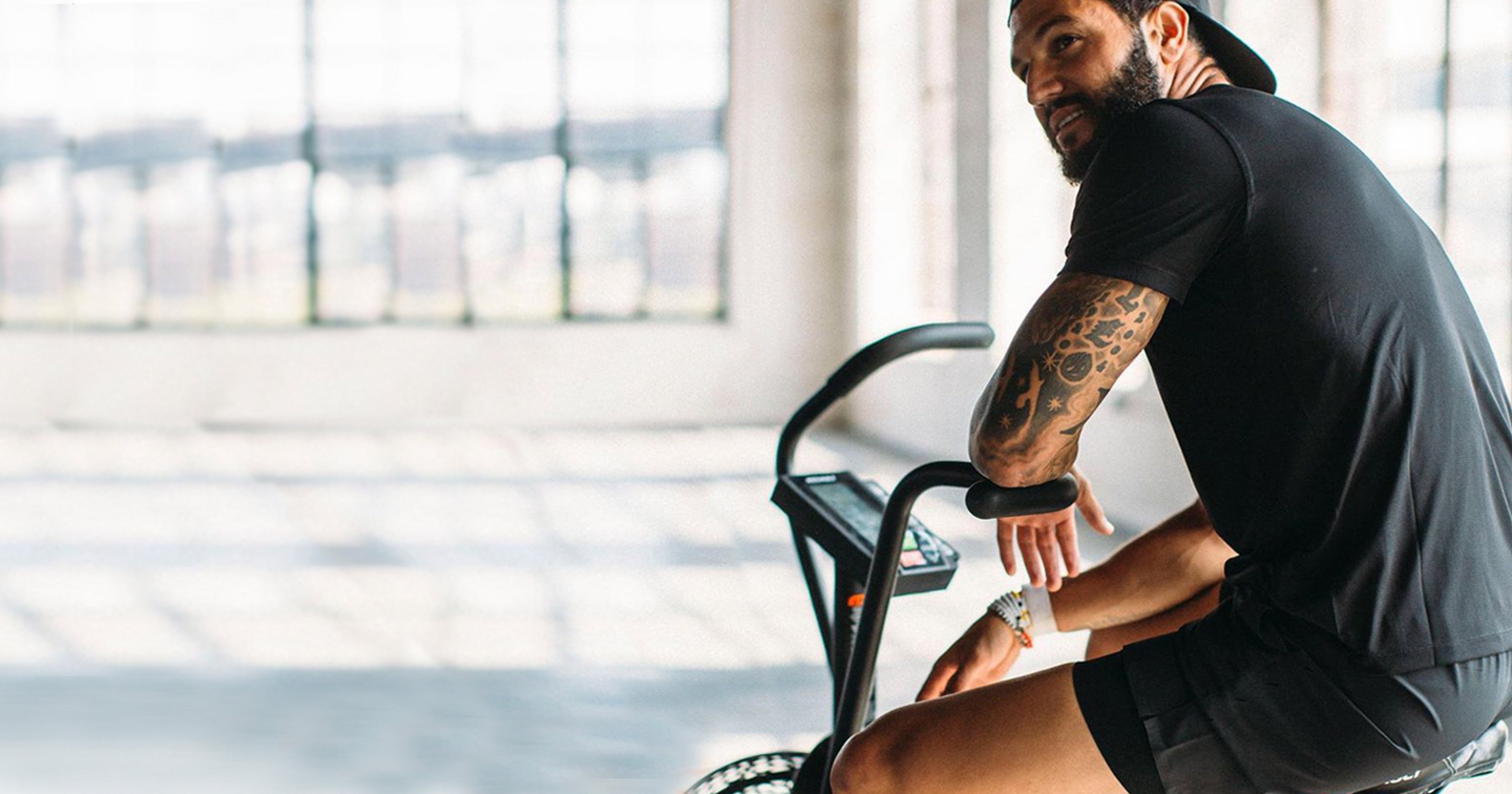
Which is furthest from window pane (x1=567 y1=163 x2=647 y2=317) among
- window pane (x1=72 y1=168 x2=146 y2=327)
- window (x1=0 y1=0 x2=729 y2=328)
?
window pane (x1=72 y1=168 x2=146 y2=327)

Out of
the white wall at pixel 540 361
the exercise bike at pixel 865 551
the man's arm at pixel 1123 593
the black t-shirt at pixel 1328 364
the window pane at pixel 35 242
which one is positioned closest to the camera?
the black t-shirt at pixel 1328 364

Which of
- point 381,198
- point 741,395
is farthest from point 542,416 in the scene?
point 381,198

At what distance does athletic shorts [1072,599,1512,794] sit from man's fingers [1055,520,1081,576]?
21cm

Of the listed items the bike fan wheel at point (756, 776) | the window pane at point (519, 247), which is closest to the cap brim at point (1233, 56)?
the bike fan wheel at point (756, 776)

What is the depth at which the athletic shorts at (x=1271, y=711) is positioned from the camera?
889 millimetres

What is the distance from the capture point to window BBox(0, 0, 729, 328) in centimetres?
1084

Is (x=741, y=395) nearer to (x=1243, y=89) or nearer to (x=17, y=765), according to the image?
(x=17, y=765)

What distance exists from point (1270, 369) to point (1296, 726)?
0.27 metres

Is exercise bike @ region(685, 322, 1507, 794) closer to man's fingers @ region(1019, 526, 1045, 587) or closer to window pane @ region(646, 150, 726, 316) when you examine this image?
man's fingers @ region(1019, 526, 1045, 587)

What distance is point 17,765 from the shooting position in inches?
93.2

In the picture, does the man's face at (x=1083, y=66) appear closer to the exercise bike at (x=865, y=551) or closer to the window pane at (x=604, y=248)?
the exercise bike at (x=865, y=551)

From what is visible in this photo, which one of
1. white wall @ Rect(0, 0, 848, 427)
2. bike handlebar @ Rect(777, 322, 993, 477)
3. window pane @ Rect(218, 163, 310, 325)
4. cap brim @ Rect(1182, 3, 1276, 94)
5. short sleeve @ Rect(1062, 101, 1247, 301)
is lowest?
white wall @ Rect(0, 0, 848, 427)

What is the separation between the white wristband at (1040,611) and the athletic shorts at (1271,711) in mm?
276

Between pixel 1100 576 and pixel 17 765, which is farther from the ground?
pixel 1100 576
